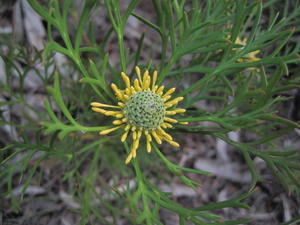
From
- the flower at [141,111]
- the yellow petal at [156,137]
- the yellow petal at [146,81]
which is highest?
the yellow petal at [146,81]

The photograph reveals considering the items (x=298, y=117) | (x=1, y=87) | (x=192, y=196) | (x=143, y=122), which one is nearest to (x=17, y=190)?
(x=1, y=87)

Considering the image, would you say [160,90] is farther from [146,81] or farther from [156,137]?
[156,137]

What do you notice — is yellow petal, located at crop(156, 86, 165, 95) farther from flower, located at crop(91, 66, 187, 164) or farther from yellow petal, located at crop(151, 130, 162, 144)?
yellow petal, located at crop(151, 130, 162, 144)

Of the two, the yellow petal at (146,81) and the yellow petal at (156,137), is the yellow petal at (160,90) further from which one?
the yellow petal at (156,137)

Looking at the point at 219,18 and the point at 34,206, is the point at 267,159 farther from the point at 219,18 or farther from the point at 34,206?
the point at 34,206

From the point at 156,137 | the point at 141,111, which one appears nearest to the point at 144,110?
the point at 141,111

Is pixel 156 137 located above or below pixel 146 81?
below

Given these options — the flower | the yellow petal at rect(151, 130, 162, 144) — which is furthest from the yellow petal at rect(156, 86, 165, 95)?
the yellow petal at rect(151, 130, 162, 144)

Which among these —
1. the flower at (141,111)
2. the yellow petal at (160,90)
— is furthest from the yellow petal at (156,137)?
the yellow petal at (160,90)
